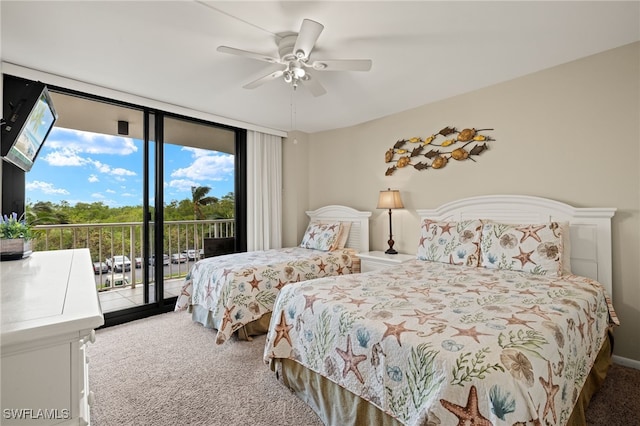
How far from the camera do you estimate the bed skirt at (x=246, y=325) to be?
2.72 meters

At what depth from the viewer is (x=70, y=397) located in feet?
2.42

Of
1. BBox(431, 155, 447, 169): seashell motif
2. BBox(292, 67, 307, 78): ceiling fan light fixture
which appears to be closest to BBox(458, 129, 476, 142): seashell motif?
BBox(431, 155, 447, 169): seashell motif

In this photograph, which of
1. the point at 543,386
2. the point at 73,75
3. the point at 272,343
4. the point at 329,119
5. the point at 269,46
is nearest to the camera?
the point at 543,386

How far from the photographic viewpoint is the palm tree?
4.04m

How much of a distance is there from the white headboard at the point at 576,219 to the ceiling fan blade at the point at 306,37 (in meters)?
2.14

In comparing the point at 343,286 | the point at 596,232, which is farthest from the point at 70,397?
the point at 596,232

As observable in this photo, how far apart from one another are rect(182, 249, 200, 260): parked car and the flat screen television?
101 inches

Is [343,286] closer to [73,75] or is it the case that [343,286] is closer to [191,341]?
[191,341]

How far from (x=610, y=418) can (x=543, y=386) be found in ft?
3.87

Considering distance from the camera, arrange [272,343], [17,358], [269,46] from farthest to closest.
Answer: [269,46] → [272,343] → [17,358]

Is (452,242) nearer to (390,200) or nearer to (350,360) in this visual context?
(390,200)

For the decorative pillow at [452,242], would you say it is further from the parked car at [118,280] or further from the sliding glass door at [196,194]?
the parked car at [118,280]

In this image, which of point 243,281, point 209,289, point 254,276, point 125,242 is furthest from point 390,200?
point 125,242

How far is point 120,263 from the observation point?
415cm
